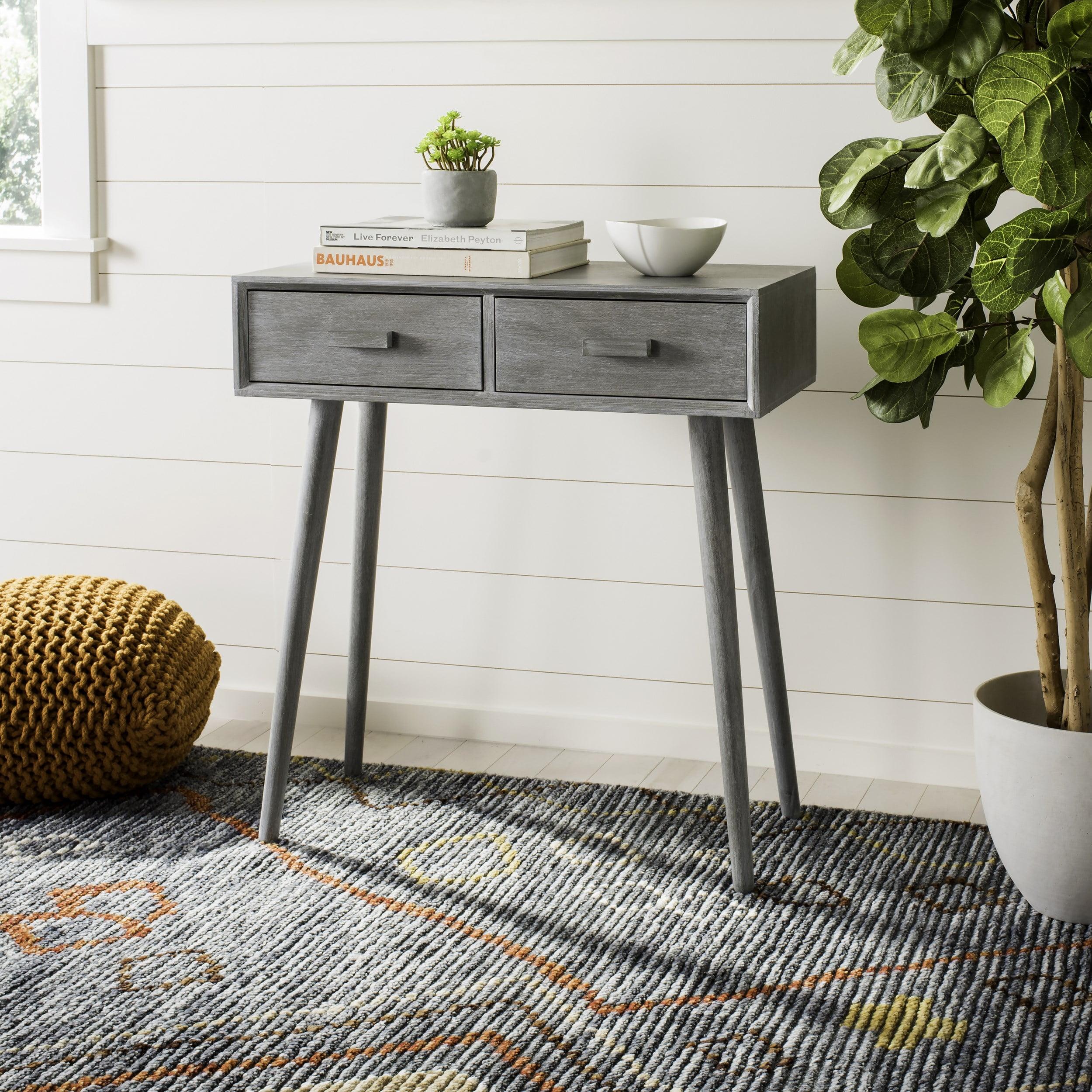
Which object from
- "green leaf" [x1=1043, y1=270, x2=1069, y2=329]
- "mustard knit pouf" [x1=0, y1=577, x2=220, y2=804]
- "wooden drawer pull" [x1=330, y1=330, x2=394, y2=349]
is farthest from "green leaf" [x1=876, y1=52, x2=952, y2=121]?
"mustard knit pouf" [x1=0, y1=577, x2=220, y2=804]

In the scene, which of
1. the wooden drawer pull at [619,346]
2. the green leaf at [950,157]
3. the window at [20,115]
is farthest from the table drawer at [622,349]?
the window at [20,115]

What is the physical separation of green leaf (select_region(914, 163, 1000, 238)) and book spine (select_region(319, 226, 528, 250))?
463 mm

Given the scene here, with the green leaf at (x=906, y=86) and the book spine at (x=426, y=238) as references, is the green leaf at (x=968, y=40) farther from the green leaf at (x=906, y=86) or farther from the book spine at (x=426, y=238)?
the book spine at (x=426, y=238)

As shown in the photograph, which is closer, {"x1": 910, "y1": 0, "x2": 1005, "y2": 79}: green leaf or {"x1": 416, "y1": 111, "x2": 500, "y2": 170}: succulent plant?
{"x1": 910, "y1": 0, "x2": 1005, "y2": 79}: green leaf

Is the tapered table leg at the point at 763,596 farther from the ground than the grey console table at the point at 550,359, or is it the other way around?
the grey console table at the point at 550,359

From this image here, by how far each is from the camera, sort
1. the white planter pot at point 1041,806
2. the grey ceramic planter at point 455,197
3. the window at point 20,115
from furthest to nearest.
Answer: the window at point 20,115, the grey ceramic planter at point 455,197, the white planter pot at point 1041,806

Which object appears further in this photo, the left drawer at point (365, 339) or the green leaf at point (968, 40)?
the left drawer at point (365, 339)

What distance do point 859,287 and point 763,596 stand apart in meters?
0.48

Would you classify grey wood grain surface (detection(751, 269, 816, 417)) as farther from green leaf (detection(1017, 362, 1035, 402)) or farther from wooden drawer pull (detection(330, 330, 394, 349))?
wooden drawer pull (detection(330, 330, 394, 349))

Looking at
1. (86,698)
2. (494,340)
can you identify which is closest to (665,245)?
(494,340)

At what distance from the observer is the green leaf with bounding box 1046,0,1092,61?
129 cm

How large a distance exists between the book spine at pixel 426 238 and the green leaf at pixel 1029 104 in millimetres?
558

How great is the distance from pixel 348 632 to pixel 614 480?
503mm

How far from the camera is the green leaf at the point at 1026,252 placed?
4.47 ft
